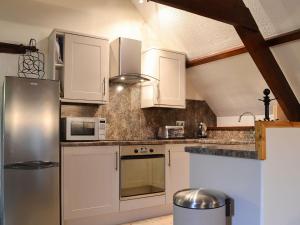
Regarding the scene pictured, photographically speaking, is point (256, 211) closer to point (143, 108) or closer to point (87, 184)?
point (87, 184)

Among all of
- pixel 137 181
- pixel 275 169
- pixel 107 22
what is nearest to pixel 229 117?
pixel 137 181

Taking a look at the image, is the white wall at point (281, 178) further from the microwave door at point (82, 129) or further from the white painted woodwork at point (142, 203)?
the microwave door at point (82, 129)

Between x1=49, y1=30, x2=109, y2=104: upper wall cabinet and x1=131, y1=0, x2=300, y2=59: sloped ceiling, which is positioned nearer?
x1=131, y1=0, x2=300, y2=59: sloped ceiling

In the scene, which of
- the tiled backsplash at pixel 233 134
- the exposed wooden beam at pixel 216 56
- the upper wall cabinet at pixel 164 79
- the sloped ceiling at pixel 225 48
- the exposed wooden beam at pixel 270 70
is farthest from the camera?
the tiled backsplash at pixel 233 134

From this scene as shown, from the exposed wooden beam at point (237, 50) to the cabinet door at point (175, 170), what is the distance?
54.7 inches

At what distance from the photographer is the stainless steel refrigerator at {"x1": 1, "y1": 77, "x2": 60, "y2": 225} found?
2756 millimetres

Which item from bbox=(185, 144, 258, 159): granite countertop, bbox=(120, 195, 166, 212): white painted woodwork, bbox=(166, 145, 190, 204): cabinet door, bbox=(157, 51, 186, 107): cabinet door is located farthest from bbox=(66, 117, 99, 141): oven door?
bbox=(185, 144, 258, 159): granite countertop

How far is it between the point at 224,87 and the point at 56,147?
9.25ft

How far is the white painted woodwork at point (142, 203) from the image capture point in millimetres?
3426

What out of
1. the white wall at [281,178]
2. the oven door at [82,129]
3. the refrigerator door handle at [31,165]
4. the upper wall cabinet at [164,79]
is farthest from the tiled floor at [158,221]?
the white wall at [281,178]

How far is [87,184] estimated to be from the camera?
10.5 feet

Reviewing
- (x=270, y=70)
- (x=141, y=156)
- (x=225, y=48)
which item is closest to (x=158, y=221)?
(x=141, y=156)

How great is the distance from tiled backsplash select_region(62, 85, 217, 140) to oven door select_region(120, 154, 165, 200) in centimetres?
68

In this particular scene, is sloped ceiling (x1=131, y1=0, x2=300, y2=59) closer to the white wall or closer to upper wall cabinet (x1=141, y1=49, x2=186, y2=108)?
upper wall cabinet (x1=141, y1=49, x2=186, y2=108)
